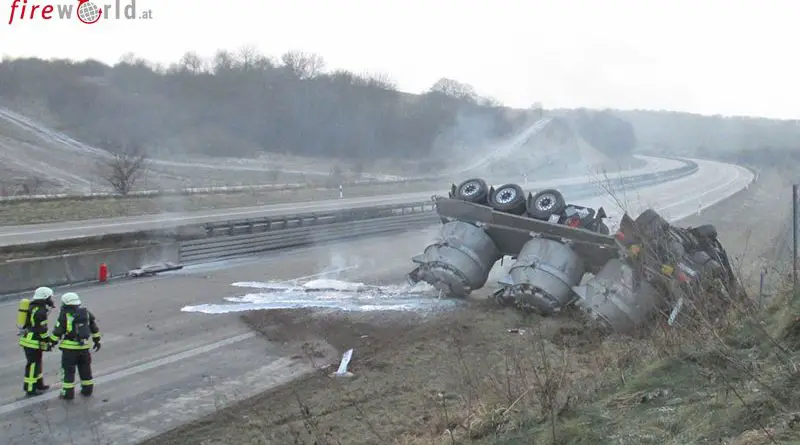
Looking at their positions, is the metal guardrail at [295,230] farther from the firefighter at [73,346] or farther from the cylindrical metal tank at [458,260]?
the firefighter at [73,346]

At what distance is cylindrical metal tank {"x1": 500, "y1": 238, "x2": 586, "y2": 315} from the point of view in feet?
39.1

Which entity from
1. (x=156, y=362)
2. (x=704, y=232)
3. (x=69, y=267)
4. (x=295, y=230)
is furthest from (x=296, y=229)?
(x=704, y=232)

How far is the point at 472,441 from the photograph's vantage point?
5.71 metres

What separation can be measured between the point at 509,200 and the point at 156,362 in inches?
267

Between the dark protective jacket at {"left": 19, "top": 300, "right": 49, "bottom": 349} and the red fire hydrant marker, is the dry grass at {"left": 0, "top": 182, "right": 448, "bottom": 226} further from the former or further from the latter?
the dark protective jacket at {"left": 19, "top": 300, "right": 49, "bottom": 349}

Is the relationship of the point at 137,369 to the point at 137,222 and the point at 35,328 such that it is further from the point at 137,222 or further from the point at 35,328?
the point at 137,222

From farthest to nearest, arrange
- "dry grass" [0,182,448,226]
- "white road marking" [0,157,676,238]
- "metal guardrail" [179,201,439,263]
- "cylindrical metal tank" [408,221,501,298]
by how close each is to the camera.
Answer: "dry grass" [0,182,448,226] < "white road marking" [0,157,676,238] < "metal guardrail" [179,201,439,263] < "cylindrical metal tank" [408,221,501,298]

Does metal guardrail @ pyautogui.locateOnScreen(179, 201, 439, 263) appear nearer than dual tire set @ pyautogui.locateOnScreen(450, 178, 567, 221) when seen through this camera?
No

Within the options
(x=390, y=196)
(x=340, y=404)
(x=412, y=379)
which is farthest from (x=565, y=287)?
(x=390, y=196)

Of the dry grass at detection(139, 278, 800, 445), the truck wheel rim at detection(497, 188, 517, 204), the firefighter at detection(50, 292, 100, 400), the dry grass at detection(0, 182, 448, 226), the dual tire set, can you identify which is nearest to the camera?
the dry grass at detection(139, 278, 800, 445)

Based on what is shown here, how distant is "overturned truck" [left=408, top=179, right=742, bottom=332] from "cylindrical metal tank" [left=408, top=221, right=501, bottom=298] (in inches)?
0.7

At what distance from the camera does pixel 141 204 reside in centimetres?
2862

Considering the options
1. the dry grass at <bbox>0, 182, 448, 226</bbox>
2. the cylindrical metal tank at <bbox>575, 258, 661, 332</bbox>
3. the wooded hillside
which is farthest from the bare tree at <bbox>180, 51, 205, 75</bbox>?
the cylindrical metal tank at <bbox>575, 258, 661, 332</bbox>

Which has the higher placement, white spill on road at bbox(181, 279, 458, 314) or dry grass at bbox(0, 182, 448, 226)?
white spill on road at bbox(181, 279, 458, 314)
